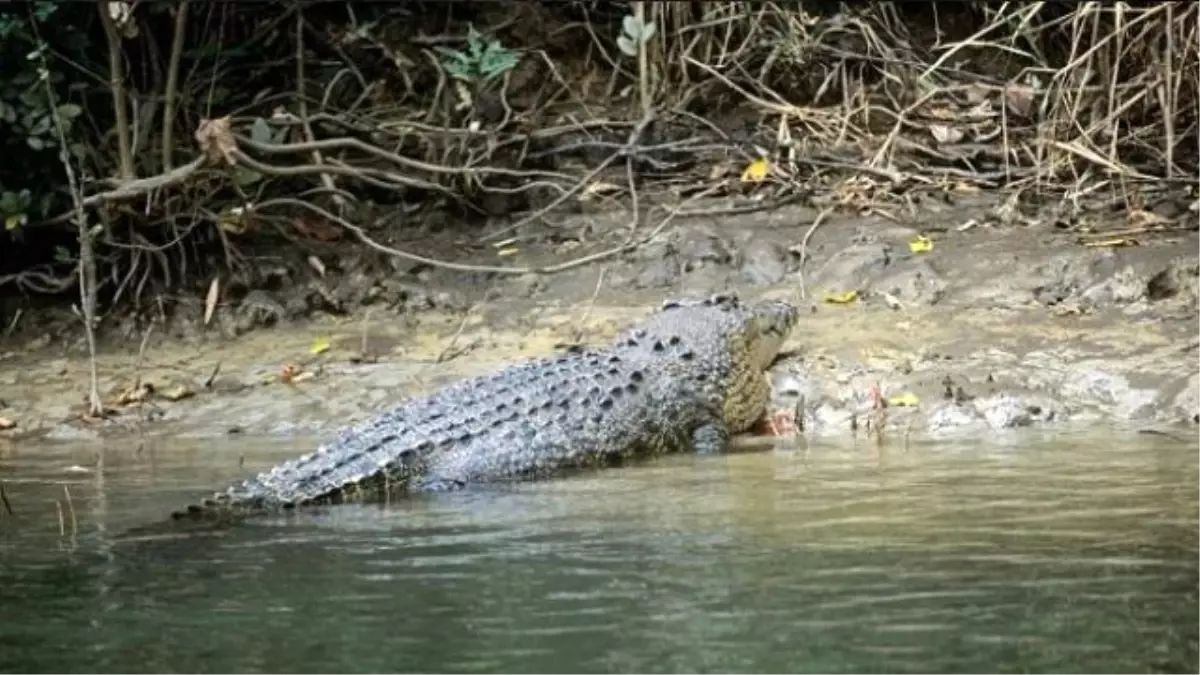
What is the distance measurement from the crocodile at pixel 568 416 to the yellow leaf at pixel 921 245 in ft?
3.40

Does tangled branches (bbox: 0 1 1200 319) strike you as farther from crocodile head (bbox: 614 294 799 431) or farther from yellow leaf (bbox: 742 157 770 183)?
crocodile head (bbox: 614 294 799 431)

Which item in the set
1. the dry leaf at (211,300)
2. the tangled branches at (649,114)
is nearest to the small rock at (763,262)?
the tangled branches at (649,114)

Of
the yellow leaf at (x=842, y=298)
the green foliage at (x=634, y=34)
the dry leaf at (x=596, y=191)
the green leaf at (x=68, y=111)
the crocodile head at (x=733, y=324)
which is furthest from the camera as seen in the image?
the green foliage at (x=634, y=34)

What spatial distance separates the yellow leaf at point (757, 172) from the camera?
892 centimetres

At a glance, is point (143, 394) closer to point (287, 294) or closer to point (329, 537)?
point (287, 294)

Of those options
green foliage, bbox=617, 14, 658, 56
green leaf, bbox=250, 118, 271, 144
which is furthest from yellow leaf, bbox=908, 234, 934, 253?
green leaf, bbox=250, 118, 271, 144

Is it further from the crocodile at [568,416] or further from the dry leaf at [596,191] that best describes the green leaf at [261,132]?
the crocodile at [568,416]

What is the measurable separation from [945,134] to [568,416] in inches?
160

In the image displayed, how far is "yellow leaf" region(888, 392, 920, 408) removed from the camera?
6.35 metres

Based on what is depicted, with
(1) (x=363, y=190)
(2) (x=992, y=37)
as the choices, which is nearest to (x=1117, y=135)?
(2) (x=992, y=37)

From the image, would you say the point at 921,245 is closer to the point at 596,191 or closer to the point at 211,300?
the point at 596,191

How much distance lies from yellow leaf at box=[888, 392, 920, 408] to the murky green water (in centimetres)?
95

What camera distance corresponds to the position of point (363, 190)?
30.2ft

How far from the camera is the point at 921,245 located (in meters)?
7.95
